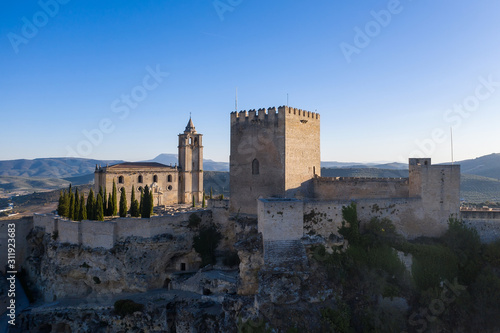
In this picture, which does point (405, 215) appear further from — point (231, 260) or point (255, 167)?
point (231, 260)

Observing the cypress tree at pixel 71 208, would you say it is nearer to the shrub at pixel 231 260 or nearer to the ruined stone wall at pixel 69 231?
the ruined stone wall at pixel 69 231

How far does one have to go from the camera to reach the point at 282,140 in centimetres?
2220

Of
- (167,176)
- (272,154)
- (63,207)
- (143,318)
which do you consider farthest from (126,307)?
(167,176)

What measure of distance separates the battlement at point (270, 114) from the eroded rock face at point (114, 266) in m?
9.42

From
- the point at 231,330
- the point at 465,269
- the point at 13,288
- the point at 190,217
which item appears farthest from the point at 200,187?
the point at 465,269

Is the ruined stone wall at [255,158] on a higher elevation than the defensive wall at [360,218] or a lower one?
higher

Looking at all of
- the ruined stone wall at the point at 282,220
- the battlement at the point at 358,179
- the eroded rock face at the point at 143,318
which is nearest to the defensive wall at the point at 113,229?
the eroded rock face at the point at 143,318

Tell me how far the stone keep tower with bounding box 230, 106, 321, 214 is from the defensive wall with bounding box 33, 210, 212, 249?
15.7ft

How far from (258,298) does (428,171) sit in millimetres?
11925

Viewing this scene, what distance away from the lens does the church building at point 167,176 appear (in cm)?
3931

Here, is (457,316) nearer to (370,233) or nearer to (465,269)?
(465,269)

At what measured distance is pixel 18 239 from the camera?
2847cm

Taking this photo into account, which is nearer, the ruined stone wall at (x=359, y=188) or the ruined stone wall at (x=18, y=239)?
the ruined stone wall at (x=359, y=188)

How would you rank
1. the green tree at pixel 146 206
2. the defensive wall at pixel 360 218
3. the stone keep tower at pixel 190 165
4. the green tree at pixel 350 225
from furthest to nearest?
1. the stone keep tower at pixel 190 165
2. the green tree at pixel 146 206
3. the green tree at pixel 350 225
4. the defensive wall at pixel 360 218
